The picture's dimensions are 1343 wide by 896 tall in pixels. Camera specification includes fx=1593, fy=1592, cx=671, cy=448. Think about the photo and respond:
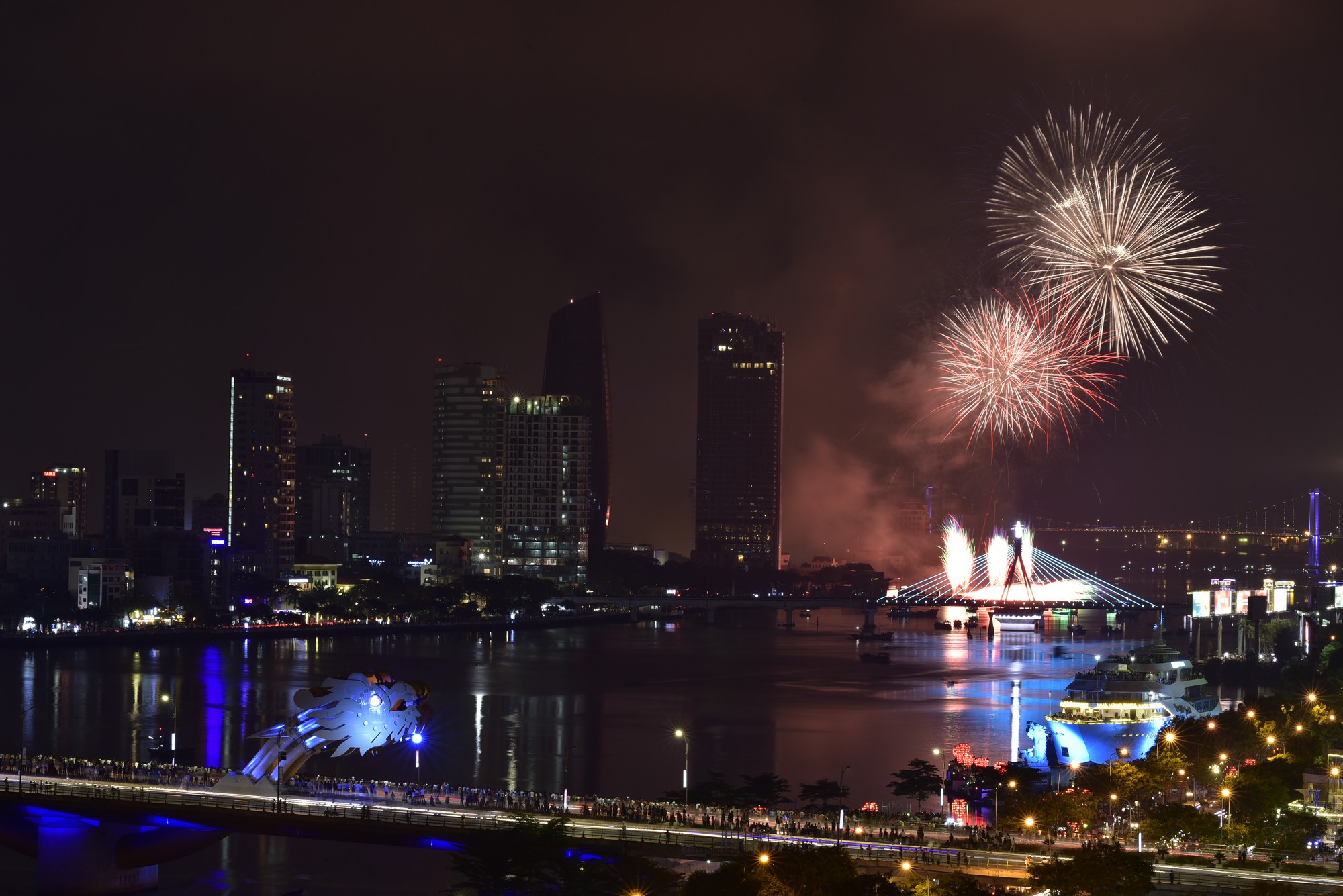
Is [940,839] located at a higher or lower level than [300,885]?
higher

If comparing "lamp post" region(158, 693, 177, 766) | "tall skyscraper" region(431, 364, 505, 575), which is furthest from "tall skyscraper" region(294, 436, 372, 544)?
"lamp post" region(158, 693, 177, 766)

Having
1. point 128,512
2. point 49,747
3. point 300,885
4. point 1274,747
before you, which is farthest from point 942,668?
point 128,512

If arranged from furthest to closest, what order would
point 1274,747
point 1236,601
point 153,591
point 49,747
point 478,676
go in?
1. point 153,591
2. point 1236,601
3. point 478,676
4. point 49,747
5. point 1274,747

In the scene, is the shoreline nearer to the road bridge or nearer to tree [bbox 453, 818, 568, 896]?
the road bridge

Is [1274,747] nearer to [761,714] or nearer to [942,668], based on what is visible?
[761,714]

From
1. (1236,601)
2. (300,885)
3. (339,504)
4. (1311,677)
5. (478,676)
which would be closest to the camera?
(300,885)

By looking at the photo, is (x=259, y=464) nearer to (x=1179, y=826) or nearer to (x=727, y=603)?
(x=727, y=603)
